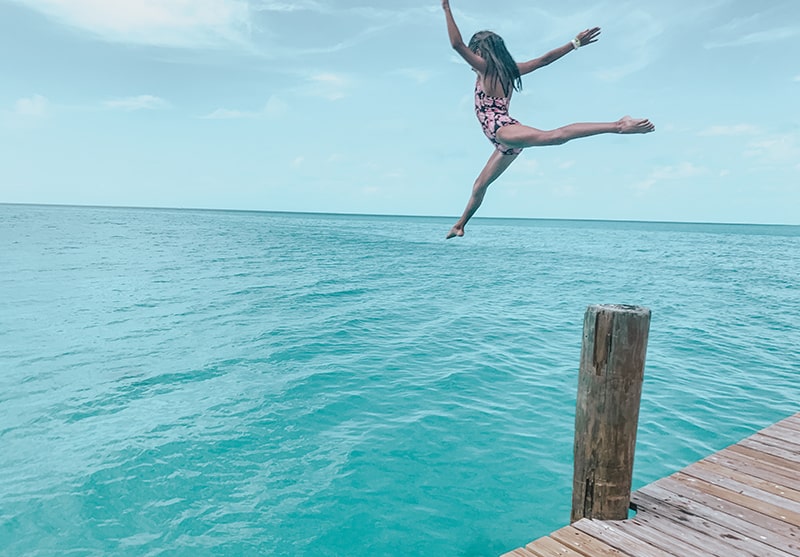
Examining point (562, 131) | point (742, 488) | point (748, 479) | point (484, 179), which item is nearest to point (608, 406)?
point (742, 488)

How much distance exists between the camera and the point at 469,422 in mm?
10805

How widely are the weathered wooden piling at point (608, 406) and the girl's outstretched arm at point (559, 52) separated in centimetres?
216

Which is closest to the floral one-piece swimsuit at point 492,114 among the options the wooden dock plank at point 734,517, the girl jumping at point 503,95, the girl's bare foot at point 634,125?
the girl jumping at point 503,95

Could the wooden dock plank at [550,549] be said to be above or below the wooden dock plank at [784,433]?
below

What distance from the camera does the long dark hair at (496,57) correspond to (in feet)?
13.4

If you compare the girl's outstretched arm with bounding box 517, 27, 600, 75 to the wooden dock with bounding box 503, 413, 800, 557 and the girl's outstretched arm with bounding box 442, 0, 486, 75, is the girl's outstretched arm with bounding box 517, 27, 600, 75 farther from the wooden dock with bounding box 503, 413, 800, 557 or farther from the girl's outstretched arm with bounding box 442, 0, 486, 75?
the wooden dock with bounding box 503, 413, 800, 557

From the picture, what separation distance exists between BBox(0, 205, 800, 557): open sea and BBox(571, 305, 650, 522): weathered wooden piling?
10.2 feet

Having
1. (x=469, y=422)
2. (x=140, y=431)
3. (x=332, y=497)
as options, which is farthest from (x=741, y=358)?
(x=140, y=431)

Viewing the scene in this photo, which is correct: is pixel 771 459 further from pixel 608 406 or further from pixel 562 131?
pixel 562 131

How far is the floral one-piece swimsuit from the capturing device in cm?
421

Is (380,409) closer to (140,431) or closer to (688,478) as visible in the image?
(140,431)

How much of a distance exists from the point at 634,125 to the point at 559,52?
133 cm

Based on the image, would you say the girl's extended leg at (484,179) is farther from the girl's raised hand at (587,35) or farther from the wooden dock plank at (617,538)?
the wooden dock plank at (617,538)

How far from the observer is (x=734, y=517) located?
4.77m
